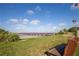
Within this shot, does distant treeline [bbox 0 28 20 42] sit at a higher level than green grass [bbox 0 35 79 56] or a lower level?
higher

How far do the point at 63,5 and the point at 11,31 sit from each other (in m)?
0.47

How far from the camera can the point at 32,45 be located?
4.96 feet

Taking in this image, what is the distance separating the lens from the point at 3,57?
59.4 inches

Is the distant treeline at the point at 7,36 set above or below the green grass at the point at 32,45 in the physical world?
above

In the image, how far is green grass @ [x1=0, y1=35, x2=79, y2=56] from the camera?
59.3 inches

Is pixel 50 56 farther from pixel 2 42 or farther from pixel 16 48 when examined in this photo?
pixel 2 42

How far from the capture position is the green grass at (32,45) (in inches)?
59.3

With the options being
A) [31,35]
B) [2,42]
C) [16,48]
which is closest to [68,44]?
[31,35]

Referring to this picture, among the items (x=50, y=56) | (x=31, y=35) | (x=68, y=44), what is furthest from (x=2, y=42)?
(x=68, y=44)

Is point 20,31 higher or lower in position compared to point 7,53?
higher

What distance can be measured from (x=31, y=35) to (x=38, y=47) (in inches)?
4.5

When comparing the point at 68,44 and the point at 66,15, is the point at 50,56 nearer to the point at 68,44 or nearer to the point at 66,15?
the point at 68,44

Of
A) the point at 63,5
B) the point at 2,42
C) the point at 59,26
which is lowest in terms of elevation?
the point at 2,42

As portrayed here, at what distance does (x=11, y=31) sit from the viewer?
4.96 feet
